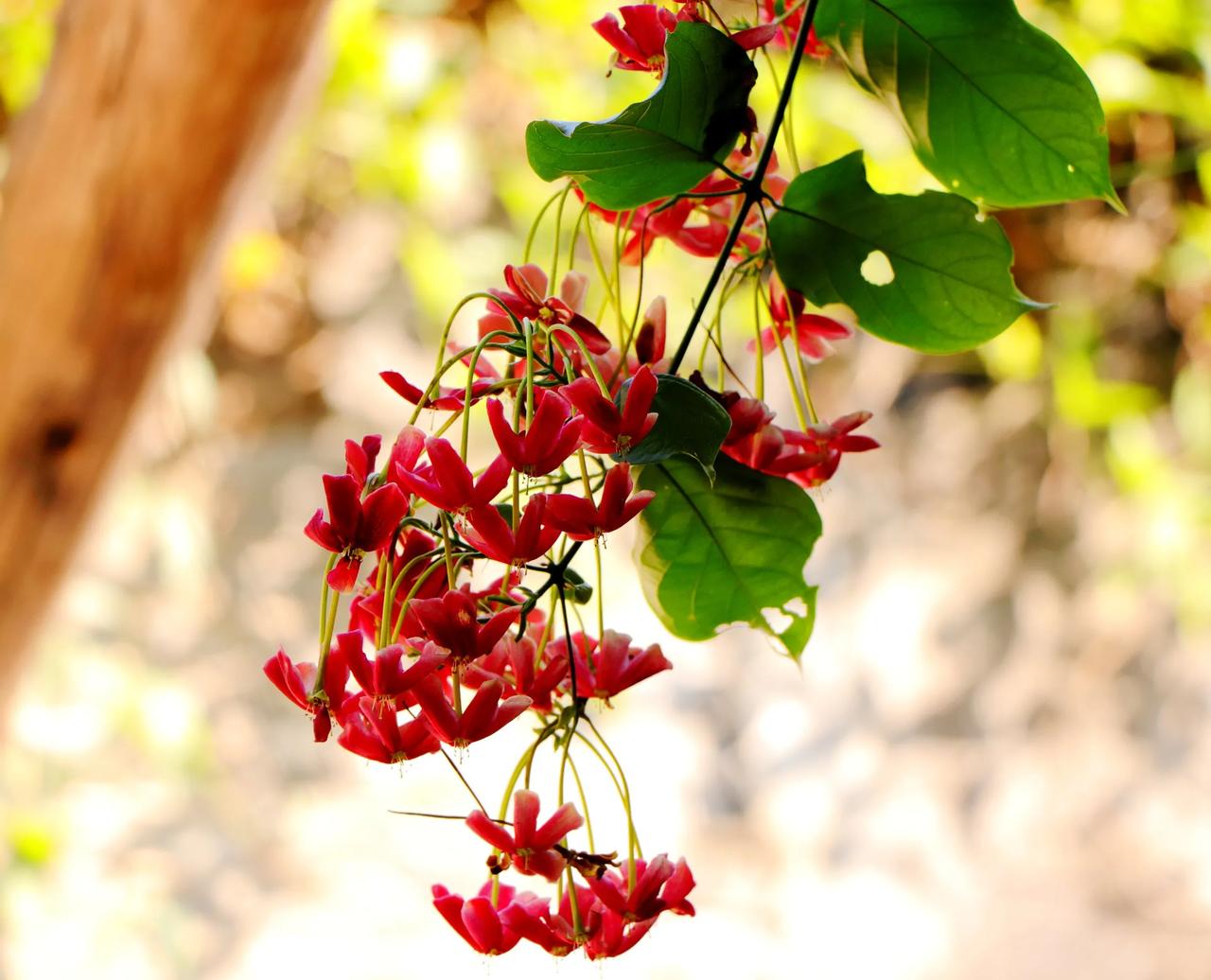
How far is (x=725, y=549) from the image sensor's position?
0.34 m

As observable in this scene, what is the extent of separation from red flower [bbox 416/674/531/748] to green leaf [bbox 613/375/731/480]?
0.06 meters

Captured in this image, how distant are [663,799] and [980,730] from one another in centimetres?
48

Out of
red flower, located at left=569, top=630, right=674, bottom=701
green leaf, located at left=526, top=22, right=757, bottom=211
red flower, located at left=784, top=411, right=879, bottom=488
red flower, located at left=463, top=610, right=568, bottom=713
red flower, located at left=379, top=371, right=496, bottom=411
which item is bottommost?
red flower, located at left=463, top=610, right=568, bottom=713

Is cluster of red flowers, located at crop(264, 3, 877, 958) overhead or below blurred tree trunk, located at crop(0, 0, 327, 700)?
below

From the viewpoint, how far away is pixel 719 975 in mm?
1763

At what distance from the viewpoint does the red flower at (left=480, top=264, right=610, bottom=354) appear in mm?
295

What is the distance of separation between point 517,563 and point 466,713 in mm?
37

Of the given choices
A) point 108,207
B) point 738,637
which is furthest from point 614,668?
point 738,637

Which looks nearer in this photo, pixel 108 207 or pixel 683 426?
pixel 683 426

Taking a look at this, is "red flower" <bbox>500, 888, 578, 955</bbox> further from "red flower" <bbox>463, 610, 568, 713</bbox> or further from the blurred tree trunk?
the blurred tree trunk

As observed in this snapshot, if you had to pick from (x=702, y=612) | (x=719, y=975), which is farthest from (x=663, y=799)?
(x=702, y=612)

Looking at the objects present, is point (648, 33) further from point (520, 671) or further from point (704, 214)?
point (520, 671)

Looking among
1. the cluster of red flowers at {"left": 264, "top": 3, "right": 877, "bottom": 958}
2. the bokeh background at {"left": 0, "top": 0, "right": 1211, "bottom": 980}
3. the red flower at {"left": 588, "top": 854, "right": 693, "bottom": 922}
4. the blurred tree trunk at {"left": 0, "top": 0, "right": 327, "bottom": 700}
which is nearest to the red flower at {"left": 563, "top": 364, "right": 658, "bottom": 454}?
the cluster of red flowers at {"left": 264, "top": 3, "right": 877, "bottom": 958}

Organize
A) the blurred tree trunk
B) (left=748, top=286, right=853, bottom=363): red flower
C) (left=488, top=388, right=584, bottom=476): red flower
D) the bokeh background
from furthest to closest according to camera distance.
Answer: the bokeh background → the blurred tree trunk → (left=748, top=286, right=853, bottom=363): red flower → (left=488, top=388, right=584, bottom=476): red flower
